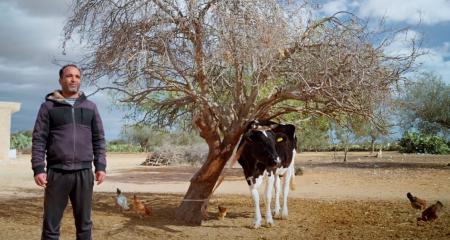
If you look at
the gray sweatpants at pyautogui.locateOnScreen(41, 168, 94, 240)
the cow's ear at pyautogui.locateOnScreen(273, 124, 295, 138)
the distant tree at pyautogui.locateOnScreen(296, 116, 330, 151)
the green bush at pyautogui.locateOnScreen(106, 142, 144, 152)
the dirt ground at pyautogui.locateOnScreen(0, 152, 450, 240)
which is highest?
the distant tree at pyautogui.locateOnScreen(296, 116, 330, 151)

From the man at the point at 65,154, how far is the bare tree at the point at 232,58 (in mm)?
3519

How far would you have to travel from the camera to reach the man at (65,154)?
206 inches

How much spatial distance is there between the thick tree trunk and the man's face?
5599mm

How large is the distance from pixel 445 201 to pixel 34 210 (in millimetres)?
11344

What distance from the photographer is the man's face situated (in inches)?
212

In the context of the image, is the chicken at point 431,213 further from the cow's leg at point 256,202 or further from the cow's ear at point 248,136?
the cow's ear at point 248,136

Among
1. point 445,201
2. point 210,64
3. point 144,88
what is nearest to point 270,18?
point 210,64

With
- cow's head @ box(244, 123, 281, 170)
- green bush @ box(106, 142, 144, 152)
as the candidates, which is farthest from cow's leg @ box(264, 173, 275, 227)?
green bush @ box(106, 142, 144, 152)

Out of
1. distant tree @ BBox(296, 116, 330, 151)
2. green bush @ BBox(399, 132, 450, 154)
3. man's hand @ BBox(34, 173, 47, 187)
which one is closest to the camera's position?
man's hand @ BBox(34, 173, 47, 187)

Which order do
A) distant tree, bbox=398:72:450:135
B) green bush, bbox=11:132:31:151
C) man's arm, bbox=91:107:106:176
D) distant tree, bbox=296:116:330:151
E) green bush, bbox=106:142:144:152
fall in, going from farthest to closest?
green bush, bbox=106:142:144:152, green bush, bbox=11:132:31:151, distant tree, bbox=398:72:450:135, distant tree, bbox=296:116:330:151, man's arm, bbox=91:107:106:176

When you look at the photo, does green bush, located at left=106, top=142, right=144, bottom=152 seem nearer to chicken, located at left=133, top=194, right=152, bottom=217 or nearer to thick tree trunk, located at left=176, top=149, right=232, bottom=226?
chicken, located at left=133, top=194, right=152, bottom=217

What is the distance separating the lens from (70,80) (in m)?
5.38

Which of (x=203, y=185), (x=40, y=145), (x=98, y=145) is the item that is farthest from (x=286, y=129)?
(x=40, y=145)

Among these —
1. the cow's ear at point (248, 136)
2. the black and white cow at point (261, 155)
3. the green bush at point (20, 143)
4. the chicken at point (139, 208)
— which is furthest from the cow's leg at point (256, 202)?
the green bush at point (20, 143)
